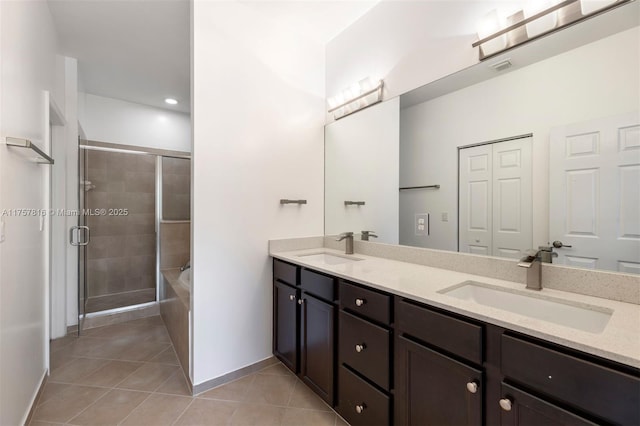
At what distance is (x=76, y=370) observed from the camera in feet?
7.02

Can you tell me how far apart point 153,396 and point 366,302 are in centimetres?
160

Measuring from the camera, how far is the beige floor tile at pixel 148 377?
1.95 meters

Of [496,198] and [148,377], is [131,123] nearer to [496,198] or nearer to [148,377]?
[148,377]

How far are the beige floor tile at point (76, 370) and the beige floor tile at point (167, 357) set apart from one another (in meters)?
0.38

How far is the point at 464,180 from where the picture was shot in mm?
1654

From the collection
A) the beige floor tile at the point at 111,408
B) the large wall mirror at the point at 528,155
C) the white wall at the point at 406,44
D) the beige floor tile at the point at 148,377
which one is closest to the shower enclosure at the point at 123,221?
the beige floor tile at the point at 148,377

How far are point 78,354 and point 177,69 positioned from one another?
286 cm

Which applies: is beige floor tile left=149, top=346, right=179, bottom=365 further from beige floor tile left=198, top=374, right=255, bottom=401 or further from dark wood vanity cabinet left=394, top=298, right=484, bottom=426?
dark wood vanity cabinet left=394, top=298, right=484, bottom=426

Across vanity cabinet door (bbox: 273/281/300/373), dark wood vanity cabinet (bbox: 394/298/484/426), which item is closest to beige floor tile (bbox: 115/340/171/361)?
vanity cabinet door (bbox: 273/281/300/373)

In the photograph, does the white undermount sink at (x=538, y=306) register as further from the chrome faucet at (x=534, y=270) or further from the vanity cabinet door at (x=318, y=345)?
the vanity cabinet door at (x=318, y=345)

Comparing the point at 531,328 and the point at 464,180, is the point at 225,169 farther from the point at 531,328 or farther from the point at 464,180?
the point at 531,328

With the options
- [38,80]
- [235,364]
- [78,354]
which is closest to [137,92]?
[38,80]

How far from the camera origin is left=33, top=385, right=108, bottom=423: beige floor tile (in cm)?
166

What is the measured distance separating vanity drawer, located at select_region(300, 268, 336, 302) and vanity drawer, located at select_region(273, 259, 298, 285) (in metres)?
0.08
